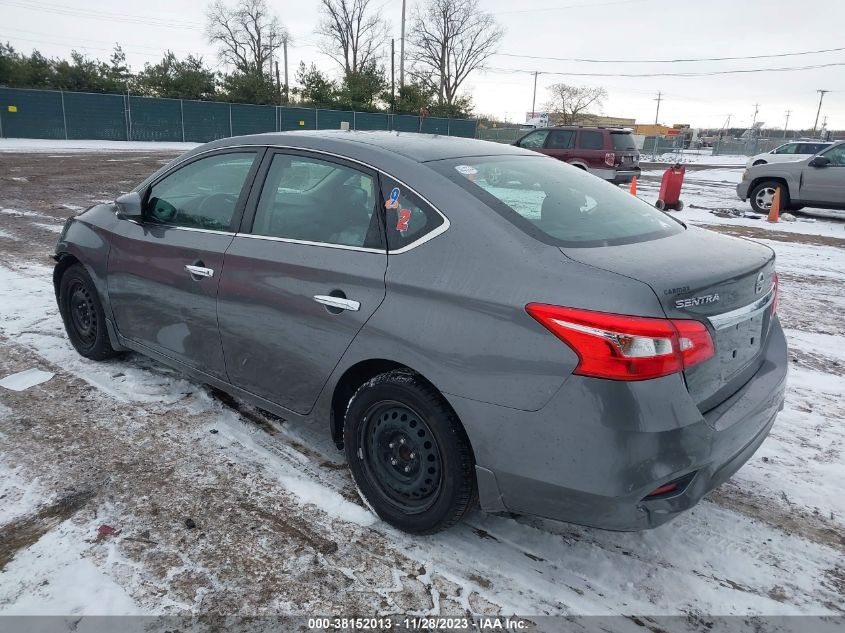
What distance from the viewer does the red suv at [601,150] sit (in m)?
16.1

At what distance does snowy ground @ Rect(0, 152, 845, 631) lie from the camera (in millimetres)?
2303

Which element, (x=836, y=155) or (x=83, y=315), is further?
(x=836, y=155)

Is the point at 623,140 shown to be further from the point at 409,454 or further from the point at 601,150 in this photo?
the point at 409,454

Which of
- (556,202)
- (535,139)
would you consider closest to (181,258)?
(556,202)

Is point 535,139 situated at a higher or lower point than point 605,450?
higher

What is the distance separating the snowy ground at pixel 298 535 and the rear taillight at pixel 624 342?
0.96 meters

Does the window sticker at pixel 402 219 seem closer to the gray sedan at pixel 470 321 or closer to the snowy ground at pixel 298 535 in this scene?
the gray sedan at pixel 470 321

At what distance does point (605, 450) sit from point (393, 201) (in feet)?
4.49

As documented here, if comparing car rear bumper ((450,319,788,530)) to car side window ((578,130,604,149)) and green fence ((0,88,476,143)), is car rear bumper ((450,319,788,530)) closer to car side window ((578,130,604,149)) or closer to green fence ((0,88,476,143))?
car side window ((578,130,604,149))

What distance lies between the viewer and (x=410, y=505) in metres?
2.63

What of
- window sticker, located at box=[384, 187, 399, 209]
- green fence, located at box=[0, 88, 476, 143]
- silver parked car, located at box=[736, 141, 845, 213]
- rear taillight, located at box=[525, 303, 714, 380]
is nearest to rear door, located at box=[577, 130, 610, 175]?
silver parked car, located at box=[736, 141, 845, 213]

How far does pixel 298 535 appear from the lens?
2.63 metres

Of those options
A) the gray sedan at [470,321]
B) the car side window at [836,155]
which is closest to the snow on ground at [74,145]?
the car side window at [836,155]

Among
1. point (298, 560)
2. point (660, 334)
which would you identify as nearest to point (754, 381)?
point (660, 334)
